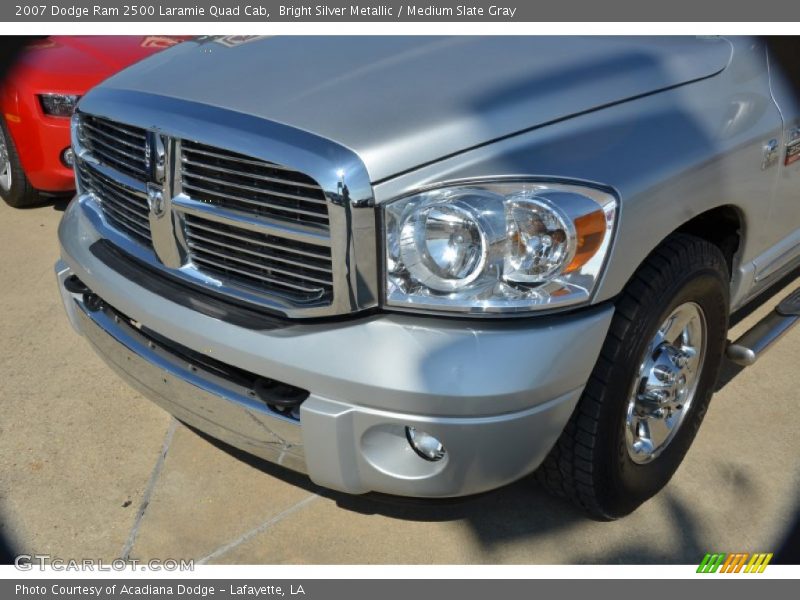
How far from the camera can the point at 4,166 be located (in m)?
5.27

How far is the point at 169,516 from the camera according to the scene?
2.69 m

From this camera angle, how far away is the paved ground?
2561 millimetres

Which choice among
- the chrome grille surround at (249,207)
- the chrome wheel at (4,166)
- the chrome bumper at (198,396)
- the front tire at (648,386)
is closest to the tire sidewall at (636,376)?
the front tire at (648,386)

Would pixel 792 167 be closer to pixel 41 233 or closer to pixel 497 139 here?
pixel 497 139

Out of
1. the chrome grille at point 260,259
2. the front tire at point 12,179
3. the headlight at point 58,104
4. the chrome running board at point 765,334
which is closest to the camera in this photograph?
the chrome grille at point 260,259

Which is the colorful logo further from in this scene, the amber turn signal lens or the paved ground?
the amber turn signal lens

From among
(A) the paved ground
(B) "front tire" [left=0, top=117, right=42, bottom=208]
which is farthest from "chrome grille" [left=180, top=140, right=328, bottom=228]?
(B) "front tire" [left=0, top=117, right=42, bottom=208]

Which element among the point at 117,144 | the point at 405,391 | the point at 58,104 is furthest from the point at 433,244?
the point at 58,104

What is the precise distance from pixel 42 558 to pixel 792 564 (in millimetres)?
2304

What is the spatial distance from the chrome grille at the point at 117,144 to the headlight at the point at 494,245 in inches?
33.7

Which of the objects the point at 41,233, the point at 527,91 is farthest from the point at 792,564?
the point at 41,233

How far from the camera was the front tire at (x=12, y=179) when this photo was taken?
4.97m

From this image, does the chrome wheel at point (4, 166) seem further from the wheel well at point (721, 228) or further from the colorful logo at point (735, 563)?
the colorful logo at point (735, 563)

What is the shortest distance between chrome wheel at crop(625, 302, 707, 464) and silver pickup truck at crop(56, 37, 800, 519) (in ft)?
0.03
